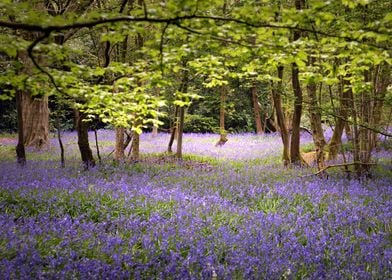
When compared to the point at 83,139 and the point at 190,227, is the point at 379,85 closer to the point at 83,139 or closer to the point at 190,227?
the point at 190,227

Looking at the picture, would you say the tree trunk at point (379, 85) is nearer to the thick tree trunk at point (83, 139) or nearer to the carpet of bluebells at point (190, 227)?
the carpet of bluebells at point (190, 227)

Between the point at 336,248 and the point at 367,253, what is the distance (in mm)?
395

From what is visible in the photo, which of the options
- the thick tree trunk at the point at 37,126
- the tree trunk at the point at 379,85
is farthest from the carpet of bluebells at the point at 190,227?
the thick tree trunk at the point at 37,126

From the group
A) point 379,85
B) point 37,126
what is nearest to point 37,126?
point 37,126

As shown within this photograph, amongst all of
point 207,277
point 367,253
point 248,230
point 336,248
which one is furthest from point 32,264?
point 367,253

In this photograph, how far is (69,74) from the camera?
3.60 m

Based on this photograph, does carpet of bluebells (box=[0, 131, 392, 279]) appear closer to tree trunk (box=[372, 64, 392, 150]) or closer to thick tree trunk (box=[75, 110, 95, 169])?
thick tree trunk (box=[75, 110, 95, 169])

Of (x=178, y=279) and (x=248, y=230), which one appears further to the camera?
(x=248, y=230)

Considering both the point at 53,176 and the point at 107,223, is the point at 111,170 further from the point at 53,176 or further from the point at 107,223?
the point at 107,223

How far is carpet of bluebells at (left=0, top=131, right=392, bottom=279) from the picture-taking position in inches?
173

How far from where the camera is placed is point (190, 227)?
5.75 meters

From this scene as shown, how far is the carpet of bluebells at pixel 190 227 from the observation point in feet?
14.4

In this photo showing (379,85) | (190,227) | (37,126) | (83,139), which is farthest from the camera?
(37,126)

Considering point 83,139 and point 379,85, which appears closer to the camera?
point 83,139
